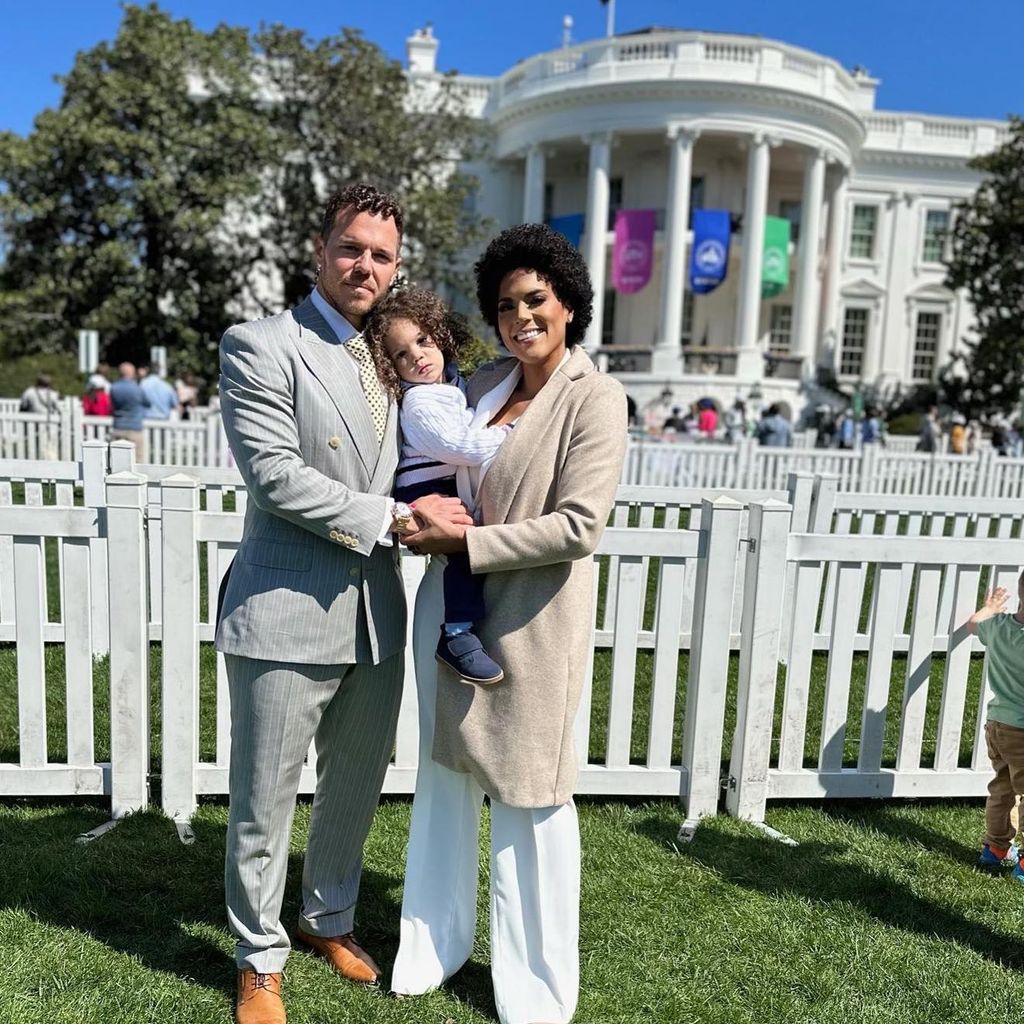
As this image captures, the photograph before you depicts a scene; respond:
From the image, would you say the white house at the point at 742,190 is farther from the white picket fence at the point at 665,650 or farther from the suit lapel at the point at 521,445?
the suit lapel at the point at 521,445

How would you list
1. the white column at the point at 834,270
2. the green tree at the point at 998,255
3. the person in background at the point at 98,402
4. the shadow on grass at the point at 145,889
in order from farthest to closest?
the white column at the point at 834,270 → the green tree at the point at 998,255 → the person in background at the point at 98,402 → the shadow on grass at the point at 145,889

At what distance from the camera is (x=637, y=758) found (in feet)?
15.6

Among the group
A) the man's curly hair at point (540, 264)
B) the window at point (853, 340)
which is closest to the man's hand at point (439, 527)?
the man's curly hair at point (540, 264)

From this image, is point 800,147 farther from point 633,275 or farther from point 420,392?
point 420,392

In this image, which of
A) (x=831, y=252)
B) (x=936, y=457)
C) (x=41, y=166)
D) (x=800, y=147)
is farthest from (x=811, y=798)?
(x=831, y=252)

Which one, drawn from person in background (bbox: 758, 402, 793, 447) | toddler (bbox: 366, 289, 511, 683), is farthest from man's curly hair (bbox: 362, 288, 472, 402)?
person in background (bbox: 758, 402, 793, 447)

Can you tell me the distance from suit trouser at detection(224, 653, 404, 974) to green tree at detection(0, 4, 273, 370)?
2417 centimetres

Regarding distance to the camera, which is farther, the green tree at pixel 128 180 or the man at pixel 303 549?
the green tree at pixel 128 180

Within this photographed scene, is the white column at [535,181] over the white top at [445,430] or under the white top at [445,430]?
over

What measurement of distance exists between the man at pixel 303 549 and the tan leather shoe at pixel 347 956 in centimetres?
24

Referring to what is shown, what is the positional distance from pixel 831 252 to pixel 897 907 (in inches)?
1364

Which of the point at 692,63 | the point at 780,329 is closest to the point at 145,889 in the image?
the point at 692,63

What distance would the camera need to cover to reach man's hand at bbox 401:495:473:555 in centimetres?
250

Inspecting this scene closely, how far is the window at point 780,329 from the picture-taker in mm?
35562
